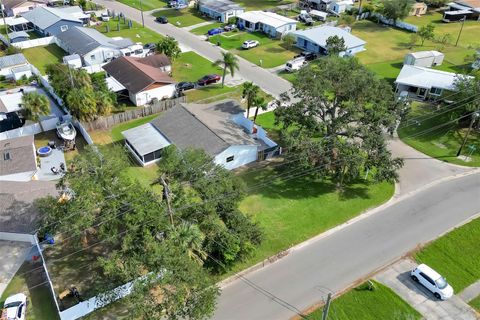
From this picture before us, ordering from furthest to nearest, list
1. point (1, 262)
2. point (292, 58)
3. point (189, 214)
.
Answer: point (292, 58), point (1, 262), point (189, 214)

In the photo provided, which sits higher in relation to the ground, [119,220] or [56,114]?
[119,220]

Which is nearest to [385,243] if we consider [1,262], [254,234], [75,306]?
[254,234]

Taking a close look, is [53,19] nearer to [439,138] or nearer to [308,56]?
[308,56]

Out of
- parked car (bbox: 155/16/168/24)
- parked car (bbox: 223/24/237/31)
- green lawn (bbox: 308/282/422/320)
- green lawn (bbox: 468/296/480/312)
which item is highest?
parked car (bbox: 223/24/237/31)

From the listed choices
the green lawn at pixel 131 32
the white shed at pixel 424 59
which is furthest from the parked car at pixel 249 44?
the white shed at pixel 424 59

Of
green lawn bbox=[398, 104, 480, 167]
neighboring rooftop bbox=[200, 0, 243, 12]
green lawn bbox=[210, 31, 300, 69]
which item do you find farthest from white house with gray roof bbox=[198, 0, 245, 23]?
green lawn bbox=[398, 104, 480, 167]

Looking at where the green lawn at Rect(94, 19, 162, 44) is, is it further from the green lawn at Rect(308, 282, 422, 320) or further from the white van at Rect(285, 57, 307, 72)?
the green lawn at Rect(308, 282, 422, 320)

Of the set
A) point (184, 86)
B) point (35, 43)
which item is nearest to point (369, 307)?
point (184, 86)

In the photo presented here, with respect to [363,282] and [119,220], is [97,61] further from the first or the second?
[363,282]
